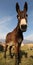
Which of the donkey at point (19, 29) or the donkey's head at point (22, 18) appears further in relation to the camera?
the donkey at point (19, 29)

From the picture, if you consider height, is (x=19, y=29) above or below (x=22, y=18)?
below

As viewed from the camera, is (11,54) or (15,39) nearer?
(15,39)

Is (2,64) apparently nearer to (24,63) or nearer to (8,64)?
(8,64)

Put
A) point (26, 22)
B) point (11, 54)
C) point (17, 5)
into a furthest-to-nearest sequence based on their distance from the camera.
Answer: point (11, 54) → point (17, 5) → point (26, 22)

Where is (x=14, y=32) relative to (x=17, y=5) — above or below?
below

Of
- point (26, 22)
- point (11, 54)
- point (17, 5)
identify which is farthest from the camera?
point (11, 54)

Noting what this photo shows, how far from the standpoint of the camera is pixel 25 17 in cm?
1194

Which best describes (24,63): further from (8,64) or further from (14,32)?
(14,32)

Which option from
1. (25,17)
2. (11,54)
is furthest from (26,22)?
(11,54)

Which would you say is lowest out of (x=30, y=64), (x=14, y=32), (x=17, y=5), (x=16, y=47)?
(x=30, y=64)

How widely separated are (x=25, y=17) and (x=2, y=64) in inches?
117

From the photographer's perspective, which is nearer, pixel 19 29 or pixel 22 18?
pixel 22 18

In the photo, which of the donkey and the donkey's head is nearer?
the donkey's head

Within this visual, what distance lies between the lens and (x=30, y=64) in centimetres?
1200
